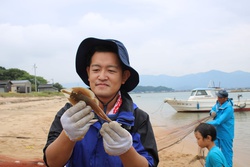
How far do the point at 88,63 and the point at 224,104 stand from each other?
15.5 feet

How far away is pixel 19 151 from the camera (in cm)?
750

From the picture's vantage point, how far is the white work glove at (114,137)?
171 cm

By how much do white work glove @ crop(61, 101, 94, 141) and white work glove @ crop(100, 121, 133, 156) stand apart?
0.14 m

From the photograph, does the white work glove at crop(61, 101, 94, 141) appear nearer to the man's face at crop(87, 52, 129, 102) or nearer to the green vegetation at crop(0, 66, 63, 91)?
the man's face at crop(87, 52, 129, 102)

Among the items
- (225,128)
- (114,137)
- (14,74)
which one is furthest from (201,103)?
(14,74)

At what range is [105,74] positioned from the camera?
6.69 feet

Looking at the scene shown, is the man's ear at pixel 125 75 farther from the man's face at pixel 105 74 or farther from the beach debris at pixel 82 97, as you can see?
the beach debris at pixel 82 97

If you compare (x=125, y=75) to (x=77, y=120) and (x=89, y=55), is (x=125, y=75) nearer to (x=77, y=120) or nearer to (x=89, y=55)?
(x=89, y=55)

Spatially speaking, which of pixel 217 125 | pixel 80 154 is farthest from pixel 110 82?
pixel 217 125

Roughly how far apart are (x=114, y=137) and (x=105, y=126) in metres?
0.10

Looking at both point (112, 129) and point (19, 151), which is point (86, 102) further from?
point (19, 151)

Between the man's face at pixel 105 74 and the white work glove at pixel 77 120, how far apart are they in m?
0.34

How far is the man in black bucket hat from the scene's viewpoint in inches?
68.1

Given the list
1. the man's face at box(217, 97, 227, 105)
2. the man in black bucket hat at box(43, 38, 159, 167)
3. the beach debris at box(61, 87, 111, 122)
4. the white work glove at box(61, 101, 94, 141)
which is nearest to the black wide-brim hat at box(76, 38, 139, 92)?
the man in black bucket hat at box(43, 38, 159, 167)
